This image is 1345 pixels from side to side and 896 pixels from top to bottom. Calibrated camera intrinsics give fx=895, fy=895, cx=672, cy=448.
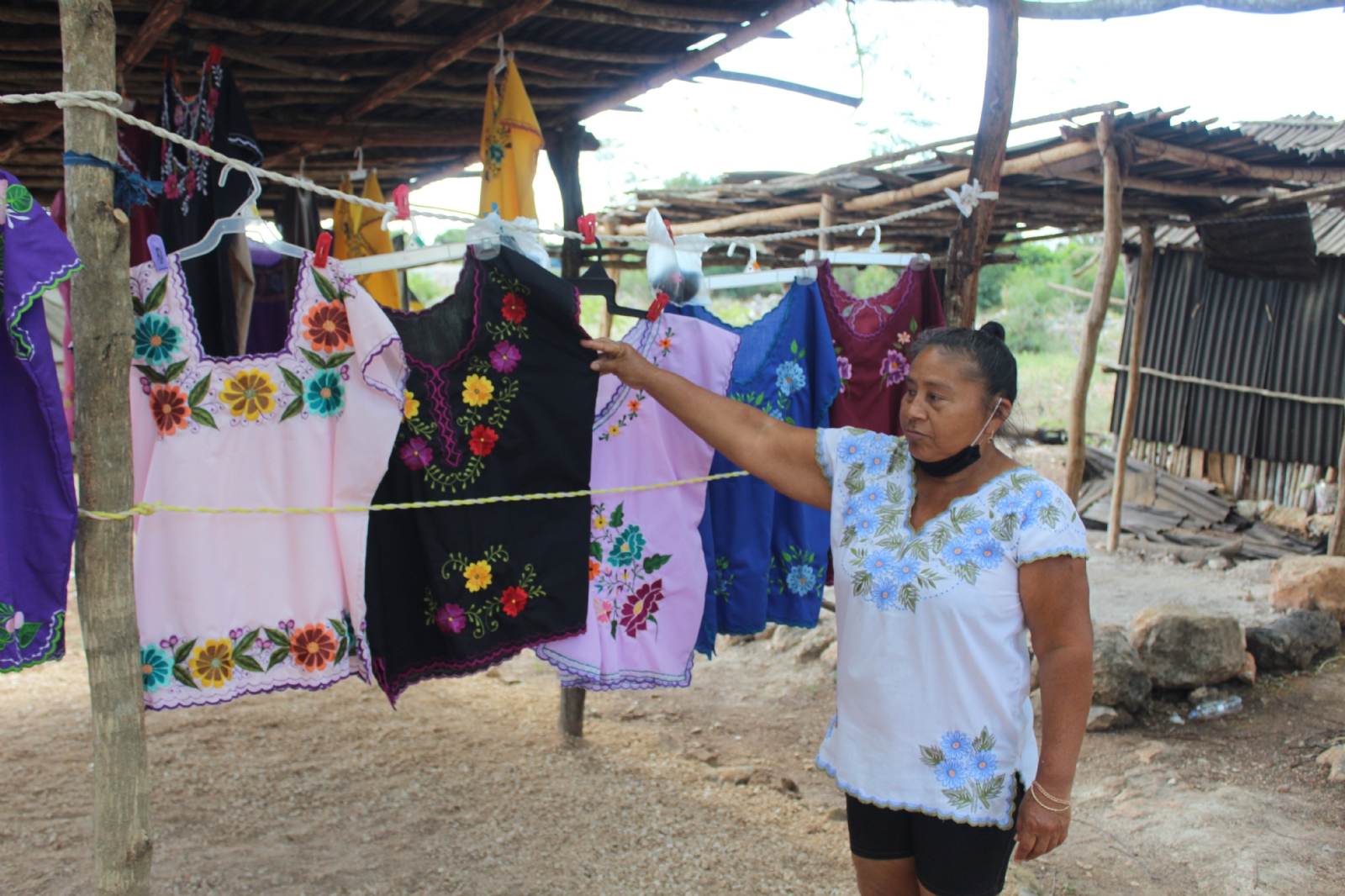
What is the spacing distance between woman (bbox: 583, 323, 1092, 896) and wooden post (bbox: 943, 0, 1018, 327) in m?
1.40

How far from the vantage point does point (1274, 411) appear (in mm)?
8656

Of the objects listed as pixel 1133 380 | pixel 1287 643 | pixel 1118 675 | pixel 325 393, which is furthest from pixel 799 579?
pixel 1133 380

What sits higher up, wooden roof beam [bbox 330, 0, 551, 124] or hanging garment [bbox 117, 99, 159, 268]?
wooden roof beam [bbox 330, 0, 551, 124]

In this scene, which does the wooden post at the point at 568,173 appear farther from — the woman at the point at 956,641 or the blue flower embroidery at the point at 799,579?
the woman at the point at 956,641

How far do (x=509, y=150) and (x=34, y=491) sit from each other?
259 centimetres

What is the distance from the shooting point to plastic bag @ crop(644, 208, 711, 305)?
2.65m

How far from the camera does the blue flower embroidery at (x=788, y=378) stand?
273 cm

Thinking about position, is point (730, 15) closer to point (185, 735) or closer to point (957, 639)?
point (957, 639)

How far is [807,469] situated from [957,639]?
509 millimetres

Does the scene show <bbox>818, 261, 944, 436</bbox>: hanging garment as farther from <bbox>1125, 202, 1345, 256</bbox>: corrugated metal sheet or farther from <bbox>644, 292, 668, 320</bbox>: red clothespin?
<bbox>1125, 202, 1345, 256</bbox>: corrugated metal sheet

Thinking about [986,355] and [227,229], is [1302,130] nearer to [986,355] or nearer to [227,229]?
[986,355]

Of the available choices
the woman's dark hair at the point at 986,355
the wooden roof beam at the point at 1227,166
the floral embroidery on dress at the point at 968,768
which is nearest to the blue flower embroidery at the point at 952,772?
the floral embroidery on dress at the point at 968,768

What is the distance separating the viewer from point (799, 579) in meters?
2.78

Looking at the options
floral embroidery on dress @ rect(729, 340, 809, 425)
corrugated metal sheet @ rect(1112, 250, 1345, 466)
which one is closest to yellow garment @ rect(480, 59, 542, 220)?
floral embroidery on dress @ rect(729, 340, 809, 425)
